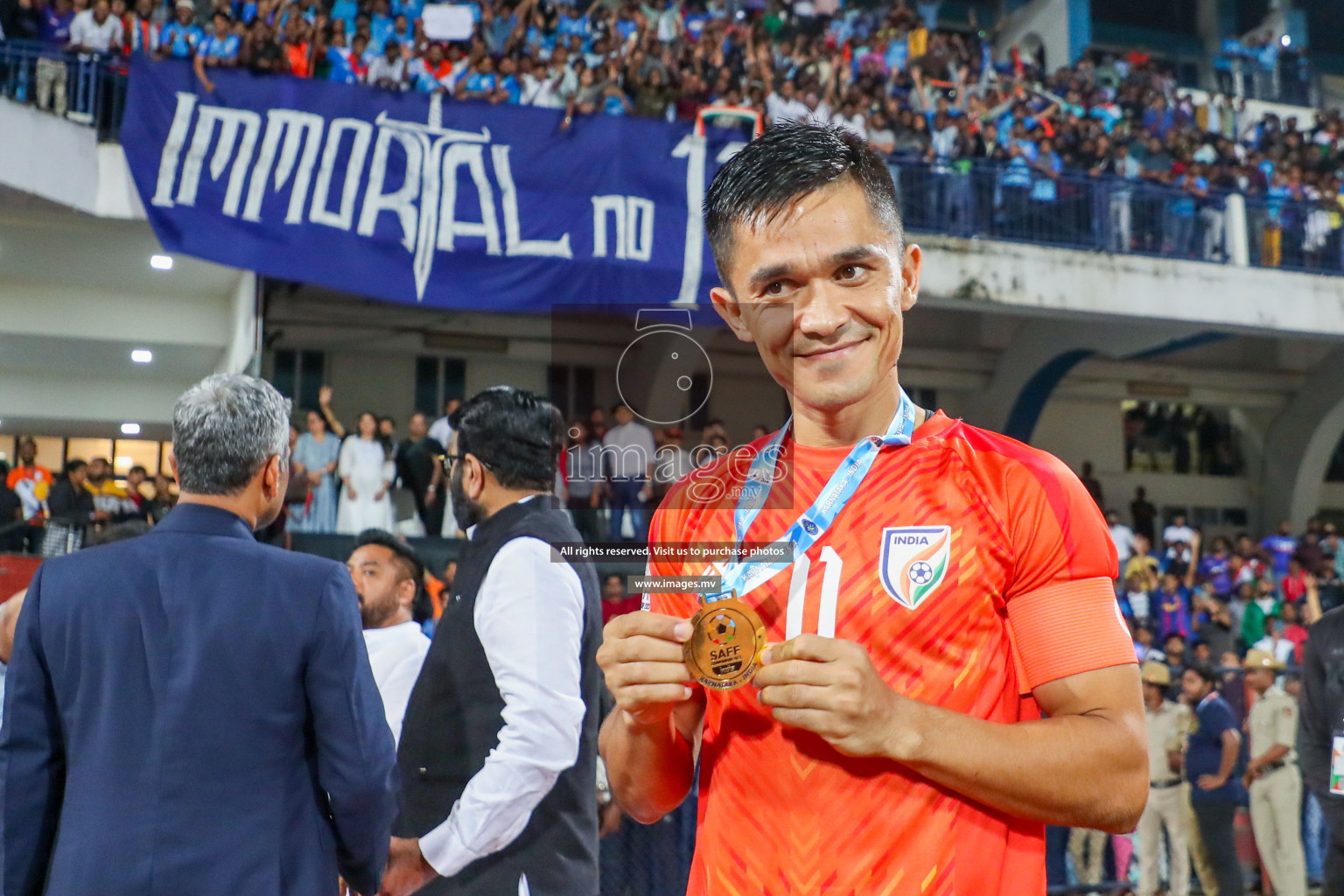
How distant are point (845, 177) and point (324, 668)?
1.35 meters

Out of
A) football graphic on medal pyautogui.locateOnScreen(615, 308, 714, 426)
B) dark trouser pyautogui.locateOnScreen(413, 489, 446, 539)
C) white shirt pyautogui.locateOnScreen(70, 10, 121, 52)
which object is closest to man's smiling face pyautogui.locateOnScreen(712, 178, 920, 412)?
football graphic on medal pyautogui.locateOnScreen(615, 308, 714, 426)

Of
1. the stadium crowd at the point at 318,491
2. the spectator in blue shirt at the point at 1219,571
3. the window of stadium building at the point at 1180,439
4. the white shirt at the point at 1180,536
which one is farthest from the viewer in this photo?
the window of stadium building at the point at 1180,439

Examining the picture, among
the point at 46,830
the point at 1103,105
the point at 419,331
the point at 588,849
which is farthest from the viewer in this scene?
the point at 1103,105

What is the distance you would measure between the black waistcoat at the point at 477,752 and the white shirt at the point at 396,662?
2.29ft

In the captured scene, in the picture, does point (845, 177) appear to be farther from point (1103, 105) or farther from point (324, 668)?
point (1103, 105)

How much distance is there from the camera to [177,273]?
11.1 meters

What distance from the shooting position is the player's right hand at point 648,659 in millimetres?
1168

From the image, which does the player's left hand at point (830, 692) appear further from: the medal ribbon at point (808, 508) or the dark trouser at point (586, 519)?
the dark trouser at point (586, 519)

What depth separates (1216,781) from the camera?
23.1 ft

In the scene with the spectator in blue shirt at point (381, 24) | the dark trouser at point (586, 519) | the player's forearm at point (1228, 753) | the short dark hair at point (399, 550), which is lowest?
the player's forearm at point (1228, 753)

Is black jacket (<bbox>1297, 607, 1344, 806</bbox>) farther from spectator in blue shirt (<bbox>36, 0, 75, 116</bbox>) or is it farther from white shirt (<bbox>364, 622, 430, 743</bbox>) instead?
spectator in blue shirt (<bbox>36, 0, 75, 116</bbox>)

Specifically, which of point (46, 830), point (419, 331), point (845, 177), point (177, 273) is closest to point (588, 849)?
point (46, 830)

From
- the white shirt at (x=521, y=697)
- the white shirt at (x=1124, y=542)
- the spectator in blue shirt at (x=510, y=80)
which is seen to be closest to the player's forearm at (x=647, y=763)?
the white shirt at (x=521, y=697)

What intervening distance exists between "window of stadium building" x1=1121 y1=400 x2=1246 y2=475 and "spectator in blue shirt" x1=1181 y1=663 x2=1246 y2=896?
35.8 ft
